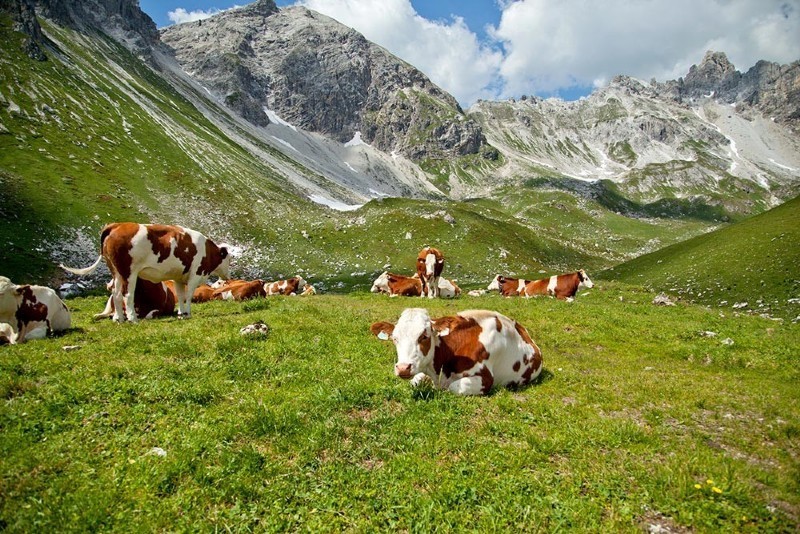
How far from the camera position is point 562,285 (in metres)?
27.5

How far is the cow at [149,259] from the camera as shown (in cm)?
1381

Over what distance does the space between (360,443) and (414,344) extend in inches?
108

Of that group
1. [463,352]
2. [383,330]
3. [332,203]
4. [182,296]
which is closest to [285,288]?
[182,296]

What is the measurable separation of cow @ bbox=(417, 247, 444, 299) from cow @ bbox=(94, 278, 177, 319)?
46.9ft

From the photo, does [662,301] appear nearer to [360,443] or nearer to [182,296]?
[360,443]

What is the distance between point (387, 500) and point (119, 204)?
197 ft

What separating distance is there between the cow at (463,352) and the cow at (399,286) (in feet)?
57.4

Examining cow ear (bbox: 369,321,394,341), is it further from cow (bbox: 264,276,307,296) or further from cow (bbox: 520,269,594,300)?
cow (bbox: 264,276,307,296)

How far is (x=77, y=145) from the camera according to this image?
6294cm

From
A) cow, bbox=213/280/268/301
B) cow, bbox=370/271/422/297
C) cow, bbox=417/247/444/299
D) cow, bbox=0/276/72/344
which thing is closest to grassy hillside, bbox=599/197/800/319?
cow, bbox=417/247/444/299

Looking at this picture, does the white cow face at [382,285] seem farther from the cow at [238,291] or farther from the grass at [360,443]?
the grass at [360,443]

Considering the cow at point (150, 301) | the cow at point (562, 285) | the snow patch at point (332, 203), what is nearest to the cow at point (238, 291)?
the cow at point (150, 301)

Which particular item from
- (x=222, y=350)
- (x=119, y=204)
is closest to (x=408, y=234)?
(x=119, y=204)

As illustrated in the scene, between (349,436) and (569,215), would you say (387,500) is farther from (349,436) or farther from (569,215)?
(569,215)
